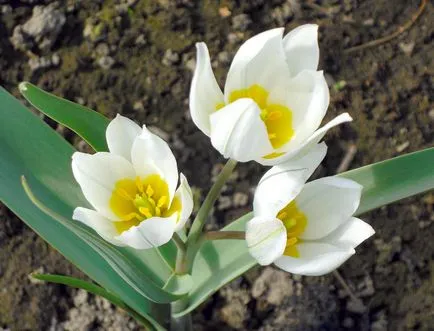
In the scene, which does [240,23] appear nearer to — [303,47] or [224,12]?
[224,12]

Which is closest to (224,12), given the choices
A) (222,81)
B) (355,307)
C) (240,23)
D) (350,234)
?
(240,23)

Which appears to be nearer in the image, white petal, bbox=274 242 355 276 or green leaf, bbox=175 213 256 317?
white petal, bbox=274 242 355 276

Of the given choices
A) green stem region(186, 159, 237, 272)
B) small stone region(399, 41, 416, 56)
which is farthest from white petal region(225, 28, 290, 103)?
small stone region(399, 41, 416, 56)

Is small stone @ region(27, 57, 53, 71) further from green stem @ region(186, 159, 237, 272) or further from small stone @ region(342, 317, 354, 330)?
small stone @ region(342, 317, 354, 330)

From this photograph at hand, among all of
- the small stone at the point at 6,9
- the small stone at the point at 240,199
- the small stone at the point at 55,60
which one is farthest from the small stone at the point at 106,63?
the small stone at the point at 240,199

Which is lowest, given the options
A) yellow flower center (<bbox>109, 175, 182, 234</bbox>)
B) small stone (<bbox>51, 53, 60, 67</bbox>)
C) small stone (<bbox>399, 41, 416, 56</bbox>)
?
small stone (<bbox>399, 41, 416, 56</bbox>)

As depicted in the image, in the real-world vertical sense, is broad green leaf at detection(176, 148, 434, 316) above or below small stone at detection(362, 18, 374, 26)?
above

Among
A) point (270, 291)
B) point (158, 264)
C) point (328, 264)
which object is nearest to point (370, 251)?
point (270, 291)

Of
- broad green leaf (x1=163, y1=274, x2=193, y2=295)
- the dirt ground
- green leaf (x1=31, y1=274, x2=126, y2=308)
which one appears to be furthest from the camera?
the dirt ground
